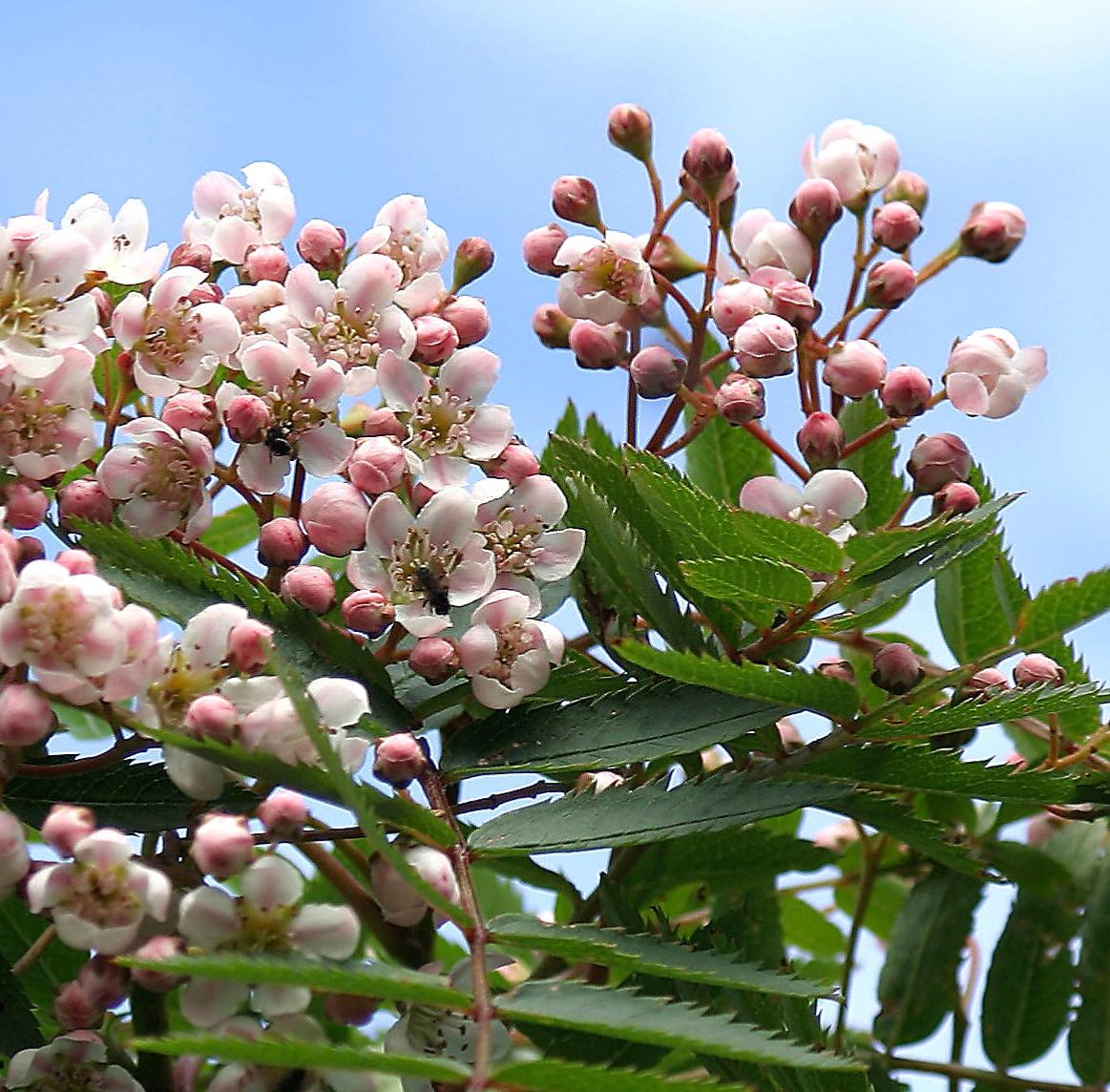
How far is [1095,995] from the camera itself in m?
1.39

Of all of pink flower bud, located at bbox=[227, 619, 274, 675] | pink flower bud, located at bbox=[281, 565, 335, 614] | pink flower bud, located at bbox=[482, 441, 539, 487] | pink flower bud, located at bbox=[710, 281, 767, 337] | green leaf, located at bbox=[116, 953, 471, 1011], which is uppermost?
pink flower bud, located at bbox=[710, 281, 767, 337]

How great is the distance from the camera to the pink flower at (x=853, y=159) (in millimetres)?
1312

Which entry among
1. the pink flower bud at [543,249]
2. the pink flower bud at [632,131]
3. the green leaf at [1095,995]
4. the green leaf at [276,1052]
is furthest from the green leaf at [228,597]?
the green leaf at [1095,995]

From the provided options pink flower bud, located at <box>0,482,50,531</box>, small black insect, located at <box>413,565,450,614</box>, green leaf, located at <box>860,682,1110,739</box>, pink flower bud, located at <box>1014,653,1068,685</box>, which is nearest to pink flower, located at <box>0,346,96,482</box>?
pink flower bud, located at <box>0,482,50,531</box>

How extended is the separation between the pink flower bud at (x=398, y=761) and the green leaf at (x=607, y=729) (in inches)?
3.1

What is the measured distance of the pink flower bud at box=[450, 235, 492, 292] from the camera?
123 centimetres

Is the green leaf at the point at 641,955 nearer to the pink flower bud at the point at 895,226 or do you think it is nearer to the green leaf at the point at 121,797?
the green leaf at the point at 121,797

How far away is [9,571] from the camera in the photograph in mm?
854

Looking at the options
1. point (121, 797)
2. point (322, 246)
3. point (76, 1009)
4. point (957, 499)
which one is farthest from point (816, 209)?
point (76, 1009)

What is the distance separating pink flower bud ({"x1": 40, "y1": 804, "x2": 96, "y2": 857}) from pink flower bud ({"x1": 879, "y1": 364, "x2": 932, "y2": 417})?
2.12 feet

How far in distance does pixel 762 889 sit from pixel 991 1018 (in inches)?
10.9

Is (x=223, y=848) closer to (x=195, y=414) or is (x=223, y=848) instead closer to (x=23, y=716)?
(x=23, y=716)

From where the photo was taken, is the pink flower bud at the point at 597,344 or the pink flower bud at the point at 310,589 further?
the pink flower bud at the point at 597,344

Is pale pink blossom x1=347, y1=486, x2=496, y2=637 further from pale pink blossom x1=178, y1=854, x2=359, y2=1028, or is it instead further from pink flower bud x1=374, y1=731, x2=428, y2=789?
pale pink blossom x1=178, y1=854, x2=359, y2=1028
